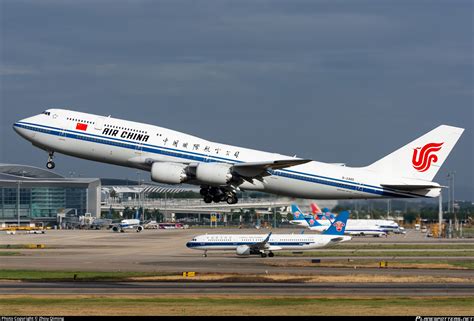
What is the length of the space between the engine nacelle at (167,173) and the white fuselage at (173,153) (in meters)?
1.04

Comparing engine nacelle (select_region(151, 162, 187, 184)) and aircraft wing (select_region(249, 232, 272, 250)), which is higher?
engine nacelle (select_region(151, 162, 187, 184))

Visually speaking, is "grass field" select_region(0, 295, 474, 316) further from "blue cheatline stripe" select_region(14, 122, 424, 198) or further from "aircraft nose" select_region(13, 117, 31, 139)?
"aircraft nose" select_region(13, 117, 31, 139)

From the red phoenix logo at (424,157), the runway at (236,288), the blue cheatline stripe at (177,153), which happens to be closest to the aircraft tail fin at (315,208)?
the red phoenix logo at (424,157)

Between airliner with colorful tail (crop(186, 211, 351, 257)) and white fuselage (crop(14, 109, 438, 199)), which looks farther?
airliner with colorful tail (crop(186, 211, 351, 257))

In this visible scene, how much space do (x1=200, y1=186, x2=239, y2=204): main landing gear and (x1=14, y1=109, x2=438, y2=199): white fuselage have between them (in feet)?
4.31

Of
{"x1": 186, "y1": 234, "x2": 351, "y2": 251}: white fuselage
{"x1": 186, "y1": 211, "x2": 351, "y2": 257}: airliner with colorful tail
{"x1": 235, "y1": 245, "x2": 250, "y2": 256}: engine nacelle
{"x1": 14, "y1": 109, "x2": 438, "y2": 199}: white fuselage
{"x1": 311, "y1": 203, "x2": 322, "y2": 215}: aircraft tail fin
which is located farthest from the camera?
{"x1": 311, "y1": 203, "x2": 322, "y2": 215}: aircraft tail fin

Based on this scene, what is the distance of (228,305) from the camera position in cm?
5528

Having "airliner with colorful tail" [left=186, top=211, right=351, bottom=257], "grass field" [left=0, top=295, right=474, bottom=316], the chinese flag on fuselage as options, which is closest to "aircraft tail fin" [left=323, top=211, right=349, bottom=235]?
"airliner with colorful tail" [left=186, top=211, right=351, bottom=257]

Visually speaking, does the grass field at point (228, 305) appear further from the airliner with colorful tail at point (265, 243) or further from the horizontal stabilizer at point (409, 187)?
the airliner with colorful tail at point (265, 243)

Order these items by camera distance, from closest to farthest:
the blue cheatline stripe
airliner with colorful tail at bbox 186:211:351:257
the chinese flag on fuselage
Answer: the blue cheatline stripe < the chinese flag on fuselage < airliner with colorful tail at bbox 186:211:351:257

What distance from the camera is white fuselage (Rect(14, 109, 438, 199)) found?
70.6 m

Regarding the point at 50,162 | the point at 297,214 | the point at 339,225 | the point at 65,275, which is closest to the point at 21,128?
the point at 50,162

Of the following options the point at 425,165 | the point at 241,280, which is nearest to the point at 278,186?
the point at 241,280

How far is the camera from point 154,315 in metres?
50.5
